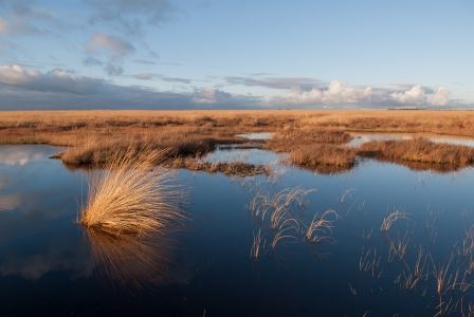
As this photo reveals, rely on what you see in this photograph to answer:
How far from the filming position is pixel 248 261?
714 cm

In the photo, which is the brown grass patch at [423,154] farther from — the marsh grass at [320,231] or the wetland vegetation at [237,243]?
the marsh grass at [320,231]

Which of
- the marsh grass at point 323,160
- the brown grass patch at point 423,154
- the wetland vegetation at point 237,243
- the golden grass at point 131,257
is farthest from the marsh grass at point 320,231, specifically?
the brown grass patch at point 423,154

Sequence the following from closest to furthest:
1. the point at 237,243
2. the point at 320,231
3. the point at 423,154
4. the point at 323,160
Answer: the point at 237,243
the point at 320,231
the point at 323,160
the point at 423,154

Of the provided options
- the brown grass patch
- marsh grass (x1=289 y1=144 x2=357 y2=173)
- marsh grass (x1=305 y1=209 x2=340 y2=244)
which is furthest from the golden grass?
the brown grass patch

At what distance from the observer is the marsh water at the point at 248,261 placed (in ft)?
18.7

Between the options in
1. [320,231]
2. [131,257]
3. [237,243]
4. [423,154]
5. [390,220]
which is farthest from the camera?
[423,154]

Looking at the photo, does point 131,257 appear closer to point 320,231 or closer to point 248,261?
point 248,261

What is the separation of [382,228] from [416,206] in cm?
286

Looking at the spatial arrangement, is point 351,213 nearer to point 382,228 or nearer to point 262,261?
point 382,228

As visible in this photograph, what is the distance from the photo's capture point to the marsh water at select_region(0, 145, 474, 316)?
224 inches

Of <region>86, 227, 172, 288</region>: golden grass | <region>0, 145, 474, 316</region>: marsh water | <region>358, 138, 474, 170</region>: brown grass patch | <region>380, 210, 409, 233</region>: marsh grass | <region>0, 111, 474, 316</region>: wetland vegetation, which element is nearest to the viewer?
<region>0, 145, 474, 316</region>: marsh water

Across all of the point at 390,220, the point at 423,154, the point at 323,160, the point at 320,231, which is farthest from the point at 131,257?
the point at 423,154

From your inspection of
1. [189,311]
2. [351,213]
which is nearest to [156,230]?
[189,311]

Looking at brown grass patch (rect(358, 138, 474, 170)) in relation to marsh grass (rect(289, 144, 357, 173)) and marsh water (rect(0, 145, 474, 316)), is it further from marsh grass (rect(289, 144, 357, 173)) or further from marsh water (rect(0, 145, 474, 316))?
marsh water (rect(0, 145, 474, 316))
